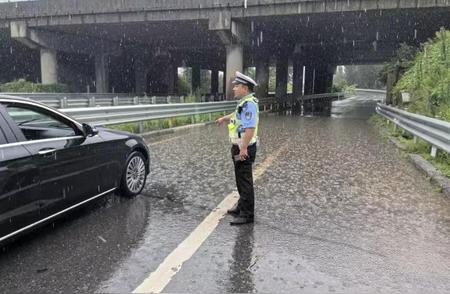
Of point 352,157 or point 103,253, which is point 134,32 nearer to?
point 352,157

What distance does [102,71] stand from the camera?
4109 cm

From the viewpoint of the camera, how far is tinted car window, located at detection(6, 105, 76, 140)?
4.23 metres

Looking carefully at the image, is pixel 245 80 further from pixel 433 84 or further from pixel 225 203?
pixel 433 84

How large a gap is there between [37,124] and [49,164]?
1.05m

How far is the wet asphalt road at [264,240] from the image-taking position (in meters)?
3.44

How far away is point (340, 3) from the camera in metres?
24.1

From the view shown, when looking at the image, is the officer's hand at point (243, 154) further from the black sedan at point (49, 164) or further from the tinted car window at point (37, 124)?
the tinted car window at point (37, 124)

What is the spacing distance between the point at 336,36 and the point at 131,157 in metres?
33.1

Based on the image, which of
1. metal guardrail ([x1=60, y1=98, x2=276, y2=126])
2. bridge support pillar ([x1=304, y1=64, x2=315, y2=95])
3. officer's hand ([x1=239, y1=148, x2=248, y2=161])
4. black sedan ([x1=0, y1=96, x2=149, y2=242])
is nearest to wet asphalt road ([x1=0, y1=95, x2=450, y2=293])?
black sedan ([x1=0, y1=96, x2=149, y2=242])

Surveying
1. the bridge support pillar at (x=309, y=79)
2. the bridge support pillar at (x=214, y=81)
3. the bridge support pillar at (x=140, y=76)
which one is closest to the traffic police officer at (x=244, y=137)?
the bridge support pillar at (x=140, y=76)

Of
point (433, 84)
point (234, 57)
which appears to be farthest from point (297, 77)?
point (433, 84)

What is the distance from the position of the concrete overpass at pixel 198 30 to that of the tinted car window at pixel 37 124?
22.1 metres

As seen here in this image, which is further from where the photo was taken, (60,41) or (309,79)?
(309,79)

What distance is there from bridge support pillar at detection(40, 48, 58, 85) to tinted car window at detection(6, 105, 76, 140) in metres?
31.9
